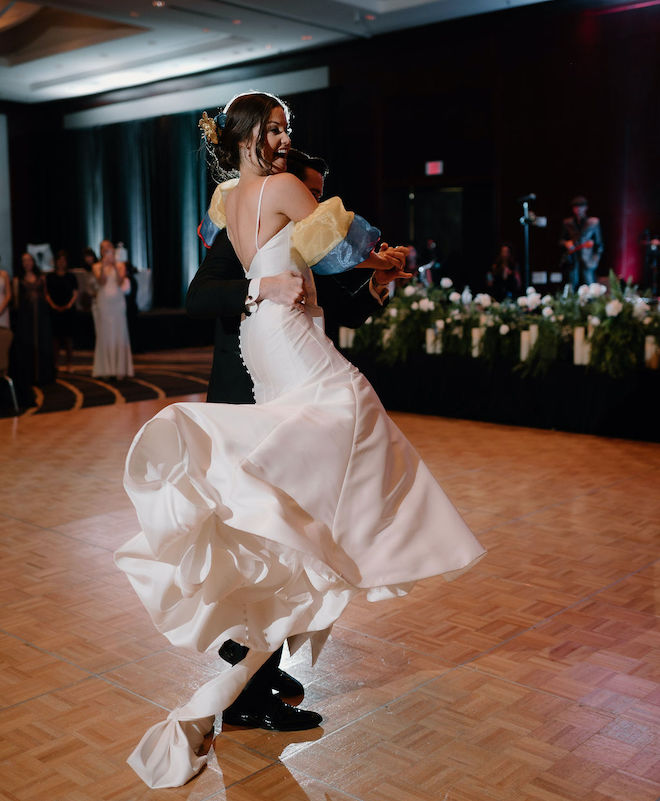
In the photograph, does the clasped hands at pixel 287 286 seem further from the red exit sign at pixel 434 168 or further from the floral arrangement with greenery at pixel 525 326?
the red exit sign at pixel 434 168

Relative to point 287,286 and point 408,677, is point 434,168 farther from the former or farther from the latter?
point 287,286

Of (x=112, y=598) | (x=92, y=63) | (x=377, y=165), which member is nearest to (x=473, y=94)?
(x=377, y=165)

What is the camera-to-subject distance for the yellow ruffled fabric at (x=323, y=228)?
2189 millimetres

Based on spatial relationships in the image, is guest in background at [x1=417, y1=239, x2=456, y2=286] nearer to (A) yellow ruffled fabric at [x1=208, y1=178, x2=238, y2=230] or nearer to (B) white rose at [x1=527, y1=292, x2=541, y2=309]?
(B) white rose at [x1=527, y1=292, x2=541, y2=309]

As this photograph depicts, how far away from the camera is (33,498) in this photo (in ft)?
16.1

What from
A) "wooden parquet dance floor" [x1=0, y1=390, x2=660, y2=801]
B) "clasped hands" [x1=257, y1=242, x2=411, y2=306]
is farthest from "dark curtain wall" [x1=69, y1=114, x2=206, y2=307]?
"clasped hands" [x1=257, y1=242, x2=411, y2=306]

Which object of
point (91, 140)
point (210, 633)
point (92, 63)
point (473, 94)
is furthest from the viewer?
point (91, 140)

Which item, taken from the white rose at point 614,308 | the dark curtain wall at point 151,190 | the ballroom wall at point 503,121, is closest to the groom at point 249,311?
the white rose at point 614,308

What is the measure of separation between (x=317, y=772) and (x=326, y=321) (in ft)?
3.79

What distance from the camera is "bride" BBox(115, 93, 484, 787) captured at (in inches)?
83.1

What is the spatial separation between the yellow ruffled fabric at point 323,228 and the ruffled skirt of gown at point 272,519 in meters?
0.17

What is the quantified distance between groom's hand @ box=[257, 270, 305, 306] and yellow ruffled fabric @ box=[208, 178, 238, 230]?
0.33m

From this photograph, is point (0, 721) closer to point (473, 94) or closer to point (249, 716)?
point (249, 716)

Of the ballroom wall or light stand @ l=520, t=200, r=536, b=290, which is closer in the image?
the ballroom wall
